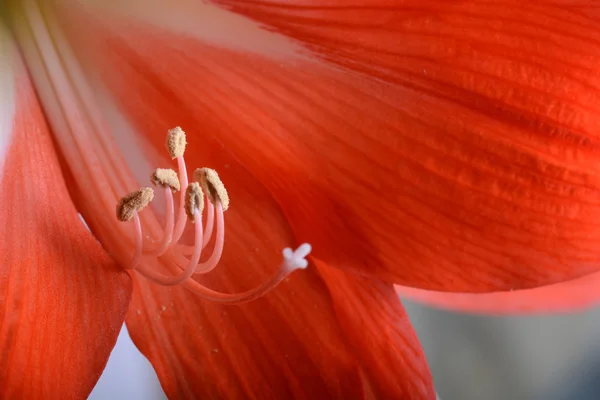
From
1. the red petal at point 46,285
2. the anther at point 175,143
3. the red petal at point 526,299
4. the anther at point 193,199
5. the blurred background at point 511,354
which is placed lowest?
the blurred background at point 511,354

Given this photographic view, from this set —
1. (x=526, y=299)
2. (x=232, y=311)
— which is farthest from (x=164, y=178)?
(x=526, y=299)

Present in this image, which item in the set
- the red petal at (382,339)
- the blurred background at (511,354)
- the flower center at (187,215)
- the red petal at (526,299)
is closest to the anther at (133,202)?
the flower center at (187,215)

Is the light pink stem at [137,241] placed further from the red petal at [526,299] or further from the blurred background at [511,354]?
the blurred background at [511,354]

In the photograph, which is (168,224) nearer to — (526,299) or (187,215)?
(187,215)

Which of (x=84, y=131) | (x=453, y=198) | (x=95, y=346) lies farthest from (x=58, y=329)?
(x=453, y=198)

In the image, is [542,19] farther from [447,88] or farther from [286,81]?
[286,81]

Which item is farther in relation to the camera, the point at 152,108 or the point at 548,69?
the point at 152,108

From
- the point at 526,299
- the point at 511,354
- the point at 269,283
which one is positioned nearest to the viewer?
the point at 269,283
